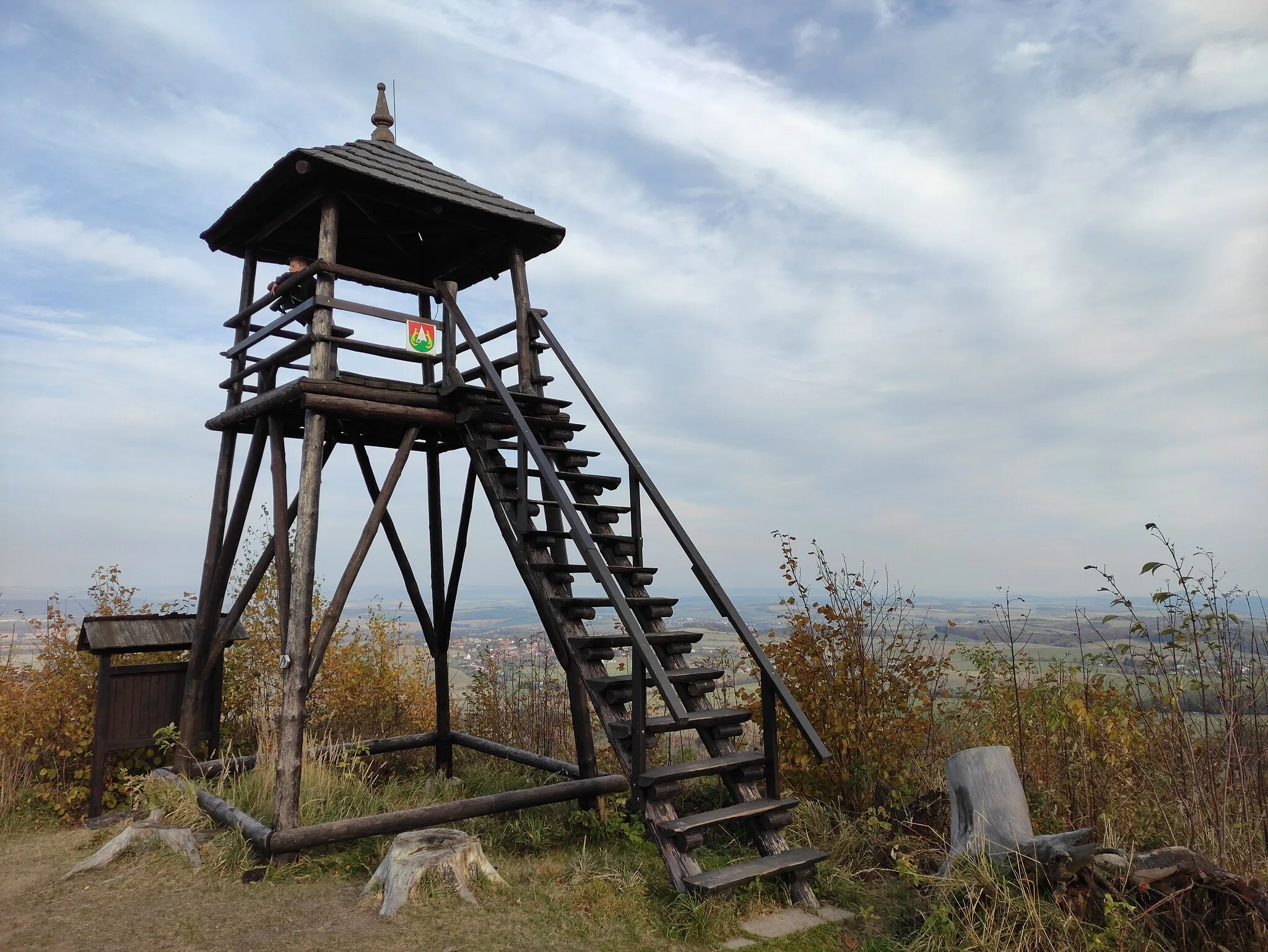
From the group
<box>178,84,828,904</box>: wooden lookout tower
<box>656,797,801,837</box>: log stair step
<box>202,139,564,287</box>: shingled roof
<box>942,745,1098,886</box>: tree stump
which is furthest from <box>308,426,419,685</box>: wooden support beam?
<box>942,745,1098,886</box>: tree stump

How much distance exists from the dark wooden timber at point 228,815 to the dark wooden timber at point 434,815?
0.63 feet

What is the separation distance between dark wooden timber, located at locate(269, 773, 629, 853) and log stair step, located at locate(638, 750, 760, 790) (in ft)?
6.07

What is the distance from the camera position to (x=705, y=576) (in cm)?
694

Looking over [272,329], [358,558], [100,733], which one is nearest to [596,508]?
[358,558]

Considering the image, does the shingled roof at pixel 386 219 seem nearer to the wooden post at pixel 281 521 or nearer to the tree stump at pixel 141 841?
the wooden post at pixel 281 521

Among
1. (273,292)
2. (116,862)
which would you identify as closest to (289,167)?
(273,292)

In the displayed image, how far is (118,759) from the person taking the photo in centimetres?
921

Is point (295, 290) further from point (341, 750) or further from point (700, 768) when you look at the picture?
point (700, 768)

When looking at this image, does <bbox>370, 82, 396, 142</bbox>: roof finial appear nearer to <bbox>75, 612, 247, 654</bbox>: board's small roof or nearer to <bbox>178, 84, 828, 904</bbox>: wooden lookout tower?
<bbox>178, 84, 828, 904</bbox>: wooden lookout tower

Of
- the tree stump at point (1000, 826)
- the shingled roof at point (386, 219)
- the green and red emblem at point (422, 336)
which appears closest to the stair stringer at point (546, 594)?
the green and red emblem at point (422, 336)

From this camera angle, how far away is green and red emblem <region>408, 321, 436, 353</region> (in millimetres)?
8453

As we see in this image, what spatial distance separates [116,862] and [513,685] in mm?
6046

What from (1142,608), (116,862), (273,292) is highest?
(273,292)

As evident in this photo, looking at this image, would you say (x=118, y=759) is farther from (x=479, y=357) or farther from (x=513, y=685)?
(x=479, y=357)
